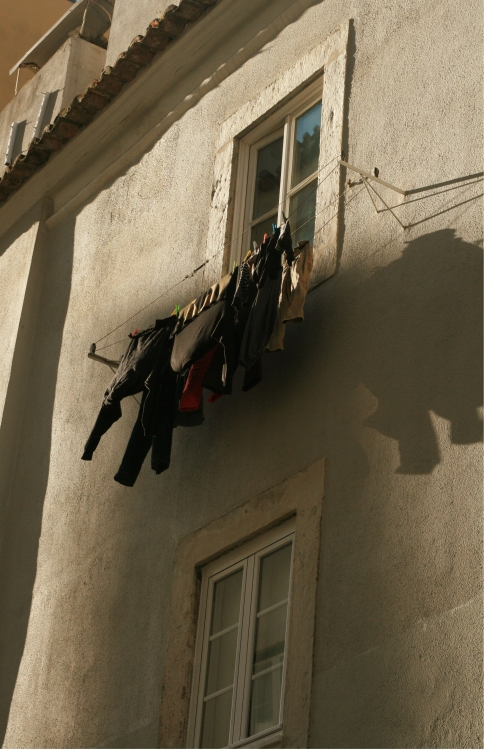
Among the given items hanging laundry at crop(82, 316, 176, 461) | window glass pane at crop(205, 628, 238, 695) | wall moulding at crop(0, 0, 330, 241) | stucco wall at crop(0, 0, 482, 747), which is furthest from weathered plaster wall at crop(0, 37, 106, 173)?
window glass pane at crop(205, 628, 238, 695)

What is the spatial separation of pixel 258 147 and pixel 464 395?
3.34m

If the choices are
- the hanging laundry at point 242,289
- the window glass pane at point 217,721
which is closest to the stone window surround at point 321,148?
the hanging laundry at point 242,289

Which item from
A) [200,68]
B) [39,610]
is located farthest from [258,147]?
[39,610]

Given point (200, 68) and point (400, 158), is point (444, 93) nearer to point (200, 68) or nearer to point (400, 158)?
point (400, 158)

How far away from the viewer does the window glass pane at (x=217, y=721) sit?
670 cm

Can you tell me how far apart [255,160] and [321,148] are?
94 centimetres

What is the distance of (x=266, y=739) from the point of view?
624 cm

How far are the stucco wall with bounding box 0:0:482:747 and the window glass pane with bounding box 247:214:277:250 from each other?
16.4 inches

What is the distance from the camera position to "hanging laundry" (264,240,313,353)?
6941 mm

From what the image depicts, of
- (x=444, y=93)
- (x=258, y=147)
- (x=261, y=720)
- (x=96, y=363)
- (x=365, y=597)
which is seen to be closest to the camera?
(x=365, y=597)

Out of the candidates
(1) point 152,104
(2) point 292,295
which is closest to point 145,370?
(2) point 292,295

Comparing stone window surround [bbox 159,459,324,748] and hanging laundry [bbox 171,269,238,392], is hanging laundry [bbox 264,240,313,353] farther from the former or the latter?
stone window surround [bbox 159,459,324,748]

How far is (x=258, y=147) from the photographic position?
8.84m

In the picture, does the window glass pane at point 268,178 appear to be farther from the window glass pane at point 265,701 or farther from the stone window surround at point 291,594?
the window glass pane at point 265,701
